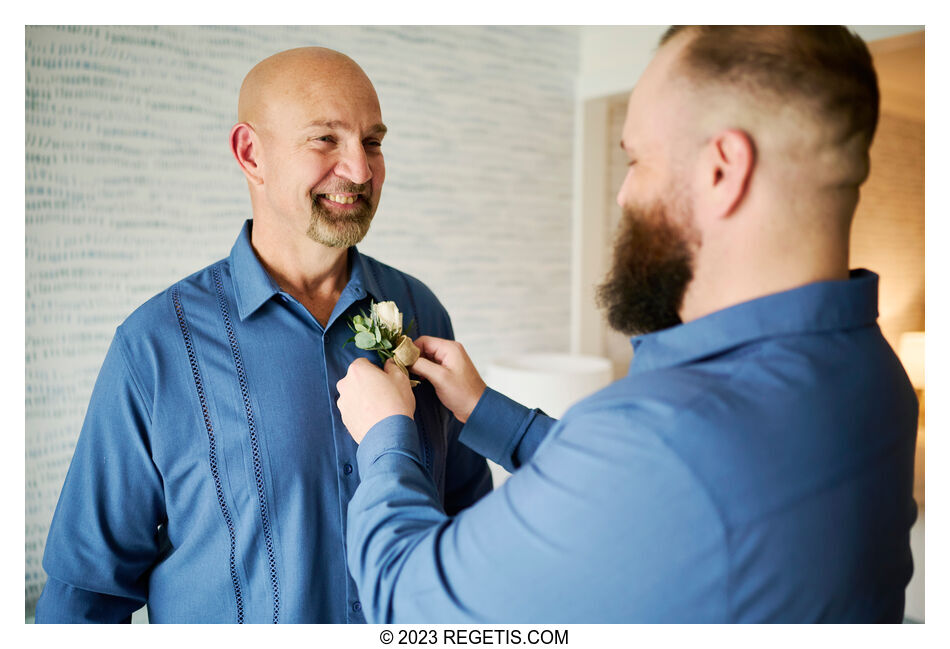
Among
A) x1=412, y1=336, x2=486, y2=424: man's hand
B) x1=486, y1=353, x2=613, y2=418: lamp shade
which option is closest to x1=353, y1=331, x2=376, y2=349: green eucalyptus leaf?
x1=412, y1=336, x2=486, y2=424: man's hand

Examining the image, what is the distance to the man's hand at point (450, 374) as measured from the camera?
1.22 m

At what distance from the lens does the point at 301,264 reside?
1248 mm

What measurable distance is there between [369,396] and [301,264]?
0.33 metres

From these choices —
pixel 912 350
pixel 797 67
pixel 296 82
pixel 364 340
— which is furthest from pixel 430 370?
pixel 912 350

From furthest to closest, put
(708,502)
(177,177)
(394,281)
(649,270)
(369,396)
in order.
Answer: (177,177) < (394,281) < (369,396) < (649,270) < (708,502)

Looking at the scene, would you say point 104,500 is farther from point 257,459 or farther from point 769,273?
point 769,273

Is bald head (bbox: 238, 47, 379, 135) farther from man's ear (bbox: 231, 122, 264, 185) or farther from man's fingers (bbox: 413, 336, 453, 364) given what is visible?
man's fingers (bbox: 413, 336, 453, 364)

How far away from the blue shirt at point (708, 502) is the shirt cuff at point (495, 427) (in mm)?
372

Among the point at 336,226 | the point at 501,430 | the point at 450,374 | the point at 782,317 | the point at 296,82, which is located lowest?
the point at 501,430

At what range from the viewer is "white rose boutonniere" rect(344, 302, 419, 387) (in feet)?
3.81

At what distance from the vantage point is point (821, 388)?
0.77 m

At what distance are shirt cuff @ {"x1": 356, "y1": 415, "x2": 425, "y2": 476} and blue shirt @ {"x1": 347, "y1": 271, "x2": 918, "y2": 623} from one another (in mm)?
112
